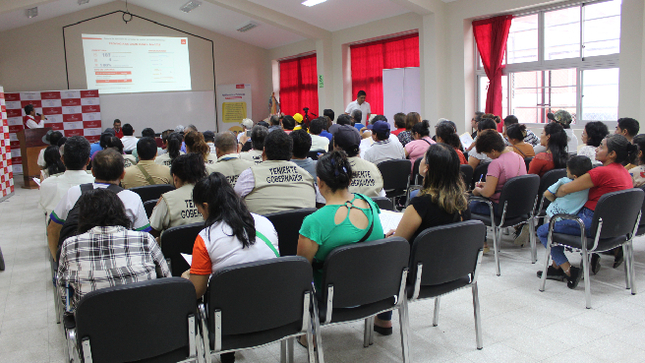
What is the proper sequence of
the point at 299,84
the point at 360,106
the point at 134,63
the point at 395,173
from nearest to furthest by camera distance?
the point at 395,173, the point at 360,106, the point at 134,63, the point at 299,84

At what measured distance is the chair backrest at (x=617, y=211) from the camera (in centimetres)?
275

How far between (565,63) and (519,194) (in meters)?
4.60

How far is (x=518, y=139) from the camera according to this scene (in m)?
4.29

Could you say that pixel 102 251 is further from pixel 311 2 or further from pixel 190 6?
pixel 190 6

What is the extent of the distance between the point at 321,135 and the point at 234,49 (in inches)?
336

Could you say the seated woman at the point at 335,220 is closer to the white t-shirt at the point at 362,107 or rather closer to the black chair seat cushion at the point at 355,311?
the black chair seat cushion at the point at 355,311

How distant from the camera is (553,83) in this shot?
7340mm

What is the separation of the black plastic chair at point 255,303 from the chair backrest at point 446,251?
21.9 inches

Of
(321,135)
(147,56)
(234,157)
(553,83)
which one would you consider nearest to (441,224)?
(234,157)

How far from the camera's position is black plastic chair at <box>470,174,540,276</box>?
3.41 meters

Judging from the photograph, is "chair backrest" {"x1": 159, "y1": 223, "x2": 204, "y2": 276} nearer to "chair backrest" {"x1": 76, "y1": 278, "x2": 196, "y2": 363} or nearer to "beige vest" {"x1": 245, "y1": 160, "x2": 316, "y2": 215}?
"beige vest" {"x1": 245, "y1": 160, "x2": 316, "y2": 215}

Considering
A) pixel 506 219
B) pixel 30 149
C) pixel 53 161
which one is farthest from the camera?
pixel 30 149

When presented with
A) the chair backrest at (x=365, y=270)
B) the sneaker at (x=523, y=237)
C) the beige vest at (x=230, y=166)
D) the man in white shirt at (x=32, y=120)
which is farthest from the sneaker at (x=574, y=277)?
the man in white shirt at (x=32, y=120)

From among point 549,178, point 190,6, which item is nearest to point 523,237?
point 549,178
